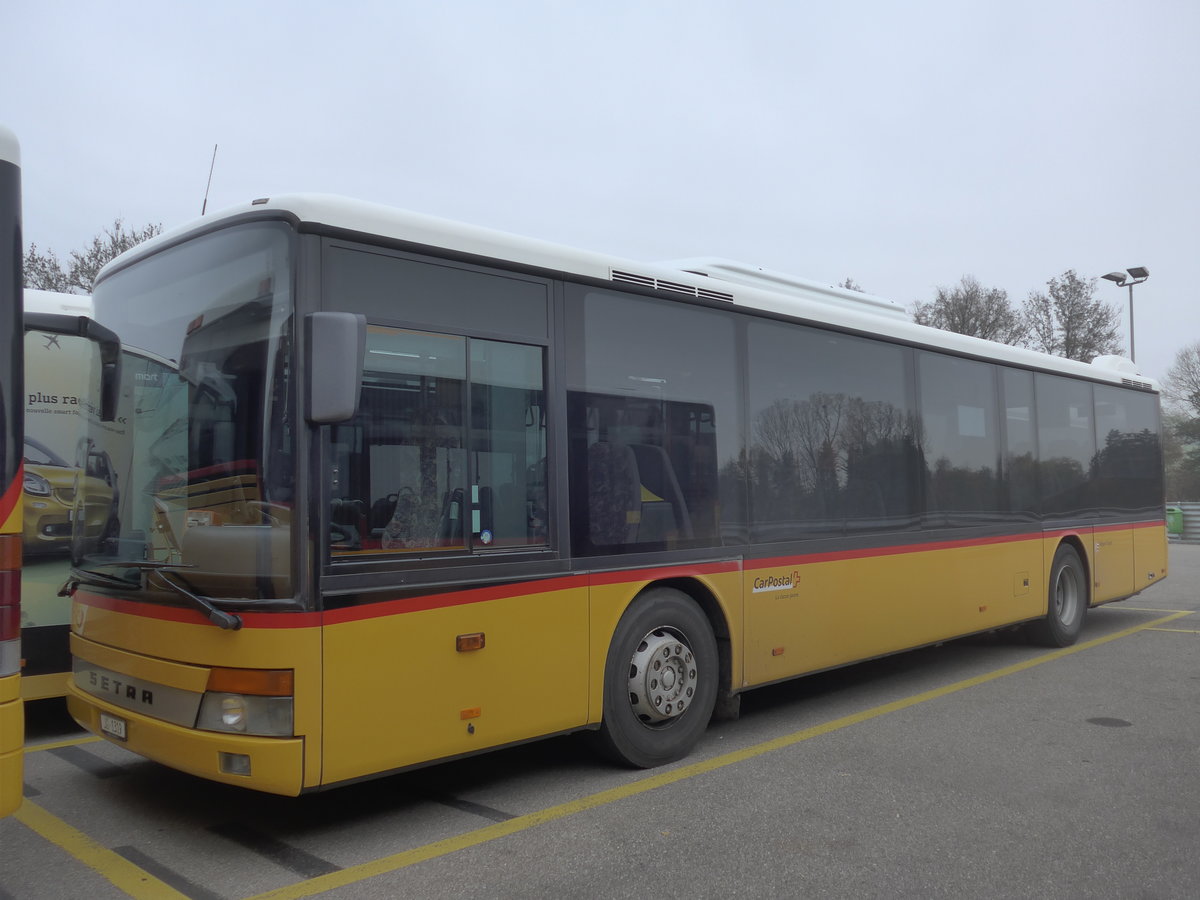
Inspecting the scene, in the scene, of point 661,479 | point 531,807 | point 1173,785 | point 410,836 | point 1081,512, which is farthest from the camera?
point 1081,512

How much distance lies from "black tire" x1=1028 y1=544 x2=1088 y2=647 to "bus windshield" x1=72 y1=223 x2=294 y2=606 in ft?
27.9

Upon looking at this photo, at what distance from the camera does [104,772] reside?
5.73 meters

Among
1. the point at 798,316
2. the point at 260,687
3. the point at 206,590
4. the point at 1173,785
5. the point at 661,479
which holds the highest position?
the point at 798,316

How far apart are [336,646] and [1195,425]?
47913 millimetres

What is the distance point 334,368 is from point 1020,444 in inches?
304

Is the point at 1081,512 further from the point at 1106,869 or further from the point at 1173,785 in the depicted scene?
the point at 1106,869

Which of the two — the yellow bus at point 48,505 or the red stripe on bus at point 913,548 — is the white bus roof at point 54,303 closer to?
the yellow bus at point 48,505

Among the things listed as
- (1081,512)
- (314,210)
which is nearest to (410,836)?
(314,210)

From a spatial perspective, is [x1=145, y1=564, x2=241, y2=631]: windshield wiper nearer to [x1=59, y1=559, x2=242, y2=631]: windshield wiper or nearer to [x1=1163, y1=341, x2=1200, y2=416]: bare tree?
[x1=59, y1=559, x2=242, y2=631]: windshield wiper

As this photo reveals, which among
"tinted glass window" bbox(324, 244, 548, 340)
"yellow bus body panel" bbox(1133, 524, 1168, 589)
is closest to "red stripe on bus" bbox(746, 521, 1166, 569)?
"yellow bus body panel" bbox(1133, 524, 1168, 589)

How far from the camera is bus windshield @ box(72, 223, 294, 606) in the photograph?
4.22m

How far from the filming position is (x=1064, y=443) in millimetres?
10508

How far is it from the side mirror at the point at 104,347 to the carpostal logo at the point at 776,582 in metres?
3.97

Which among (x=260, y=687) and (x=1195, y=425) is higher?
(x=1195, y=425)
